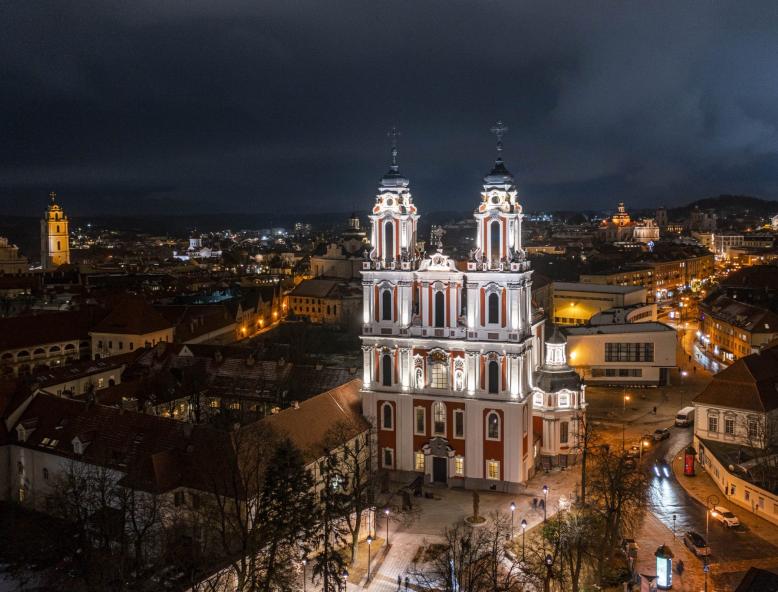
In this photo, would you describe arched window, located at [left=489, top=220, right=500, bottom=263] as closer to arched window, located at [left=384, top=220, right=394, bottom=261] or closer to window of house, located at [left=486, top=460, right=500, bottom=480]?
arched window, located at [left=384, top=220, right=394, bottom=261]

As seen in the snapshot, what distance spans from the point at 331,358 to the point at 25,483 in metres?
42.4

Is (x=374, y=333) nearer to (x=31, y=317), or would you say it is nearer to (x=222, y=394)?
(x=222, y=394)

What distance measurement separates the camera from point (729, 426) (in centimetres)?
5025

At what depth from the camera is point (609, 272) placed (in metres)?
129

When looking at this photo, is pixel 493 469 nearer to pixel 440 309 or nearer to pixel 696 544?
pixel 440 309

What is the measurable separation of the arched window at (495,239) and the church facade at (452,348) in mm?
63

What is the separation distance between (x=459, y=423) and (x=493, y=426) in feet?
6.77

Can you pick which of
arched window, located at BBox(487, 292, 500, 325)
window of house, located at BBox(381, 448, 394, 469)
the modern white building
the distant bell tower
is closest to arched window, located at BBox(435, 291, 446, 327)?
arched window, located at BBox(487, 292, 500, 325)

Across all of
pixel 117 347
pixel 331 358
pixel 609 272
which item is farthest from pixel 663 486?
pixel 609 272

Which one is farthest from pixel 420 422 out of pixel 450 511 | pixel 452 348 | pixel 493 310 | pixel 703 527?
pixel 703 527

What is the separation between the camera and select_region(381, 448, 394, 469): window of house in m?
48.3

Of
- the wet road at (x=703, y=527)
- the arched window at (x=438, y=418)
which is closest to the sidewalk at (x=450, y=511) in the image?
the arched window at (x=438, y=418)

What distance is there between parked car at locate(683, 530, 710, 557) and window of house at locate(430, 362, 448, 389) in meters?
15.6

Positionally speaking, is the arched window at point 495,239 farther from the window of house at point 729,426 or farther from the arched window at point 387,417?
the window of house at point 729,426
